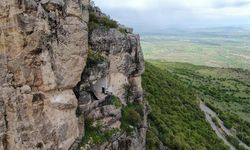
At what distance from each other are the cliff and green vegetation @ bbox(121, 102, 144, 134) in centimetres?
12

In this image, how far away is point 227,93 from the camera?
134 meters

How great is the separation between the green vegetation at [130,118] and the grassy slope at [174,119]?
22.6 feet

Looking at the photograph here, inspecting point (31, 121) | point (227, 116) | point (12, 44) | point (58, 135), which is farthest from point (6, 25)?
point (227, 116)

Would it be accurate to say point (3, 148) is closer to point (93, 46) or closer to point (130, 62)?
point (93, 46)

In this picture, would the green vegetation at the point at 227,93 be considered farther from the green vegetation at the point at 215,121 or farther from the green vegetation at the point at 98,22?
the green vegetation at the point at 98,22

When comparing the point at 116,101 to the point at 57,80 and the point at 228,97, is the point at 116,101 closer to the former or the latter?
the point at 57,80

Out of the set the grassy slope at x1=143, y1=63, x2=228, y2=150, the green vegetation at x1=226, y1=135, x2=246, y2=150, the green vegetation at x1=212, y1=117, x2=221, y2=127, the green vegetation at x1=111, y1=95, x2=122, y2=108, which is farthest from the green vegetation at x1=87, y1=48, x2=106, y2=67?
the green vegetation at x1=212, y1=117, x2=221, y2=127

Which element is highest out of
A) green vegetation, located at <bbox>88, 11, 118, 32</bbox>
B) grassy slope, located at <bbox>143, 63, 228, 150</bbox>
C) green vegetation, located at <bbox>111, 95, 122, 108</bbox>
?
green vegetation, located at <bbox>88, 11, 118, 32</bbox>

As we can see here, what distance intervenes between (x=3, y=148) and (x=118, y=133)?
13.3 meters

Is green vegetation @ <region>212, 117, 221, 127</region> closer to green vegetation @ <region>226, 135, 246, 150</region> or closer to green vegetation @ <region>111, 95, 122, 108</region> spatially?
green vegetation @ <region>226, 135, 246, 150</region>

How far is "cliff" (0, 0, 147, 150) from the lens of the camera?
27359 mm

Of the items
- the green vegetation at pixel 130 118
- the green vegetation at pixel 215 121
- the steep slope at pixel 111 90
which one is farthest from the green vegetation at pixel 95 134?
the green vegetation at pixel 215 121

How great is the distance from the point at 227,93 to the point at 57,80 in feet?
364

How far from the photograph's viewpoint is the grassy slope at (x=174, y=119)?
188 ft
